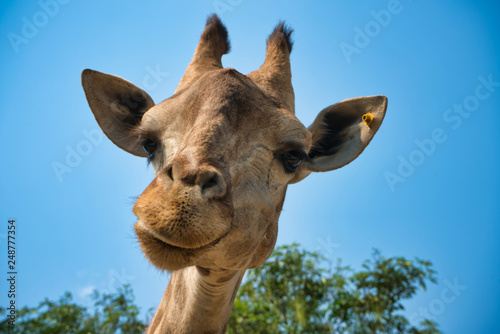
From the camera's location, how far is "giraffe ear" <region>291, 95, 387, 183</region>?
437 cm

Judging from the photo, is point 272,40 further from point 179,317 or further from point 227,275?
point 179,317

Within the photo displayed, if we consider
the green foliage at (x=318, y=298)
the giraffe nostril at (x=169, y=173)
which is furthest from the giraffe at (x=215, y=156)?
the green foliage at (x=318, y=298)

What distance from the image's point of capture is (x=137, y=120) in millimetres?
4828

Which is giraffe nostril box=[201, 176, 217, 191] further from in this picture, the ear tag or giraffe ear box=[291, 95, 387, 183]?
the ear tag

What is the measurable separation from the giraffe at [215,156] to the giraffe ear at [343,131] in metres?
0.01

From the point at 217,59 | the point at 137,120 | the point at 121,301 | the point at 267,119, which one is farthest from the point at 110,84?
the point at 121,301

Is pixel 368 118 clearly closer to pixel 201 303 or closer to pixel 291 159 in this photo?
pixel 291 159

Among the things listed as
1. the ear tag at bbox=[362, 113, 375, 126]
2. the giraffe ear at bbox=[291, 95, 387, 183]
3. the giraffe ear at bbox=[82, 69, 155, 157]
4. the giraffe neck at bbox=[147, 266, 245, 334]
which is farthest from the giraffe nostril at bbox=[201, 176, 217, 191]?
the ear tag at bbox=[362, 113, 375, 126]

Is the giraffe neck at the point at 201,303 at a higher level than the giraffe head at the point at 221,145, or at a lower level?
lower

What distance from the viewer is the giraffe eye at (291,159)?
374cm

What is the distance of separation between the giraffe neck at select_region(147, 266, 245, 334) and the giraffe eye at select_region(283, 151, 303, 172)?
114 centimetres

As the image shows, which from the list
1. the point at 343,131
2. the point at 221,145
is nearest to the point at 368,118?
the point at 343,131

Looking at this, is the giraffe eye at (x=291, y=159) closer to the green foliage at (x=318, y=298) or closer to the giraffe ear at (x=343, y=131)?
the giraffe ear at (x=343, y=131)

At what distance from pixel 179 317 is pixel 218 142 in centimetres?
187
